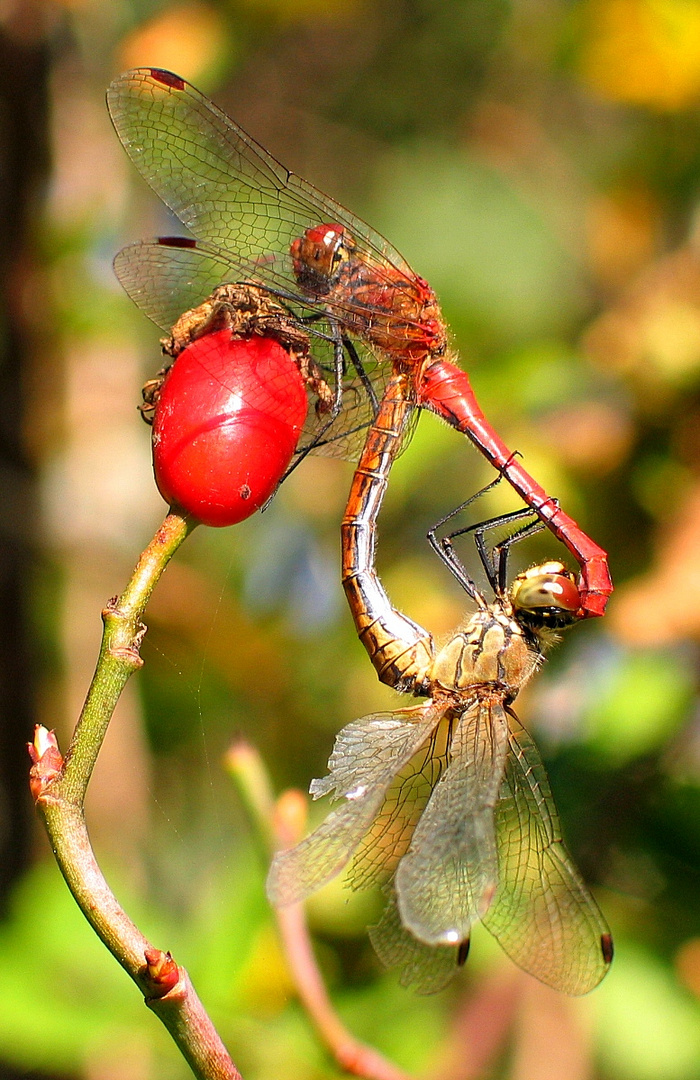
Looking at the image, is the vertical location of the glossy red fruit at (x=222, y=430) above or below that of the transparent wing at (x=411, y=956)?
above

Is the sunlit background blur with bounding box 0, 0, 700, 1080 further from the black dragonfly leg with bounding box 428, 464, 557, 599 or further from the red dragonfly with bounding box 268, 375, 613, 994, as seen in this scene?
the black dragonfly leg with bounding box 428, 464, 557, 599

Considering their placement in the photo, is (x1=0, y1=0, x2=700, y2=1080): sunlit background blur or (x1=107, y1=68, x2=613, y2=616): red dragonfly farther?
(x1=0, y1=0, x2=700, y2=1080): sunlit background blur

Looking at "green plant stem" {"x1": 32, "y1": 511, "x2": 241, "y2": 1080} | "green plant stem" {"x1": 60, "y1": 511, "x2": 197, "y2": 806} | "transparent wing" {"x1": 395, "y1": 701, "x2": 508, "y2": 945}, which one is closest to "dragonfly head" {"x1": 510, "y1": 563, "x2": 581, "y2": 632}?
"transparent wing" {"x1": 395, "y1": 701, "x2": 508, "y2": 945}

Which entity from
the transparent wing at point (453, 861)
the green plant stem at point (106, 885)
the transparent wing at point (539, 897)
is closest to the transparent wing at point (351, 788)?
the transparent wing at point (453, 861)

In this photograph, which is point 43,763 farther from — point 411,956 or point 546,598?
point 546,598

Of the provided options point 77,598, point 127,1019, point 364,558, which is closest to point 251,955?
point 127,1019

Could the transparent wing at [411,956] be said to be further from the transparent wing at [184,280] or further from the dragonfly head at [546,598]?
the transparent wing at [184,280]

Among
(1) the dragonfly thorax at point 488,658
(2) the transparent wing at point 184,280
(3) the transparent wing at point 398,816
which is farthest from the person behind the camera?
(1) the dragonfly thorax at point 488,658
